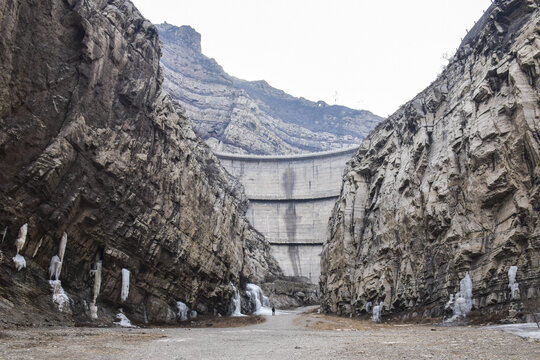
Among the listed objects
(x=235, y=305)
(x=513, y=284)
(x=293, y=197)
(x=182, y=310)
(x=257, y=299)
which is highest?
(x=293, y=197)

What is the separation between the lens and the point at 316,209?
261 ft

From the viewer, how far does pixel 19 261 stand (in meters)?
17.8

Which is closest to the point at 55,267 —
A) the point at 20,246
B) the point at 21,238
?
the point at 20,246

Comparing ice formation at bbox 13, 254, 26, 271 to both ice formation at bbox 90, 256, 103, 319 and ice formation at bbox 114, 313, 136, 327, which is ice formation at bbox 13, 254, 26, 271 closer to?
Result: ice formation at bbox 90, 256, 103, 319

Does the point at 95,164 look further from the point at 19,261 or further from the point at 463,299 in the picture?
the point at 463,299

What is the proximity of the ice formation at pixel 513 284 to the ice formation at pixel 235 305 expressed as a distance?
25135 mm

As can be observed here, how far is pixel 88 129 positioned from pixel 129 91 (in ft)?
11.3

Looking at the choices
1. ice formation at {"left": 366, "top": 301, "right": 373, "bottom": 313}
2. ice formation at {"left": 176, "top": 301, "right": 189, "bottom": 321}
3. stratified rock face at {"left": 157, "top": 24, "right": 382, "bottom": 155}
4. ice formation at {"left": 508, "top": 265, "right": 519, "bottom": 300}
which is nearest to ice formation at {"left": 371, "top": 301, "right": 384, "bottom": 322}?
ice formation at {"left": 366, "top": 301, "right": 373, "bottom": 313}

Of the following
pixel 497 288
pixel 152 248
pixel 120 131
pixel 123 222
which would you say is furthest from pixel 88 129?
pixel 497 288

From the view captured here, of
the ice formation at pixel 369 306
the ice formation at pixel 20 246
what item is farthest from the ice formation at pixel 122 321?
the ice formation at pixel 369 306

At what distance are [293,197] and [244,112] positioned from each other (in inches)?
1138

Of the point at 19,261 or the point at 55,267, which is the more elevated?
the point at 19,261

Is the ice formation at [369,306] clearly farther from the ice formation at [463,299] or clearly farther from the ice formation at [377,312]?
the ice formation at [463,299]

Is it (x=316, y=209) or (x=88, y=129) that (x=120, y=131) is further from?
(x=316, y=209)
